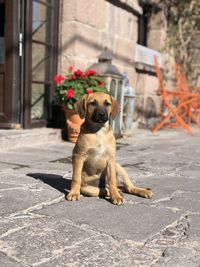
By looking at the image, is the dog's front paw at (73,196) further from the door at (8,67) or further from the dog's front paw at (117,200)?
the door at (8,67)

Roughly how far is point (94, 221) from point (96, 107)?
753 millimetres

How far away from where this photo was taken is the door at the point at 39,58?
5.34 metres

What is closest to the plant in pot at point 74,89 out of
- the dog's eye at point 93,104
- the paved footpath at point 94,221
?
the paved footpath at point 94,221

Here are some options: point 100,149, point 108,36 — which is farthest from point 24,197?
point 108,36

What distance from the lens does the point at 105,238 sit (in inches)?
82.1

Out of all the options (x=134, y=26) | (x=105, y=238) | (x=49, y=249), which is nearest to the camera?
(x=49, y=249)

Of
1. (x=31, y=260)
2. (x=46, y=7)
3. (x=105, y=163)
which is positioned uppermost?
(x=46, y=7)

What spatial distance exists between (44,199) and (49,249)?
852mm

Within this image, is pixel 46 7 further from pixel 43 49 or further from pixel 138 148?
pixel 138 148

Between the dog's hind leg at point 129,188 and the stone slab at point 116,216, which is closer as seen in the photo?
the stone slab at point 116,216

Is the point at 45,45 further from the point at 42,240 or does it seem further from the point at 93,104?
the point at 42,240

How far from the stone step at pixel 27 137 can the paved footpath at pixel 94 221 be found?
2.08 feet

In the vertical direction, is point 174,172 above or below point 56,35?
below

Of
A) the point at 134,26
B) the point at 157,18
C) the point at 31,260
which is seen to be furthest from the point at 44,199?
the point at 157,18
